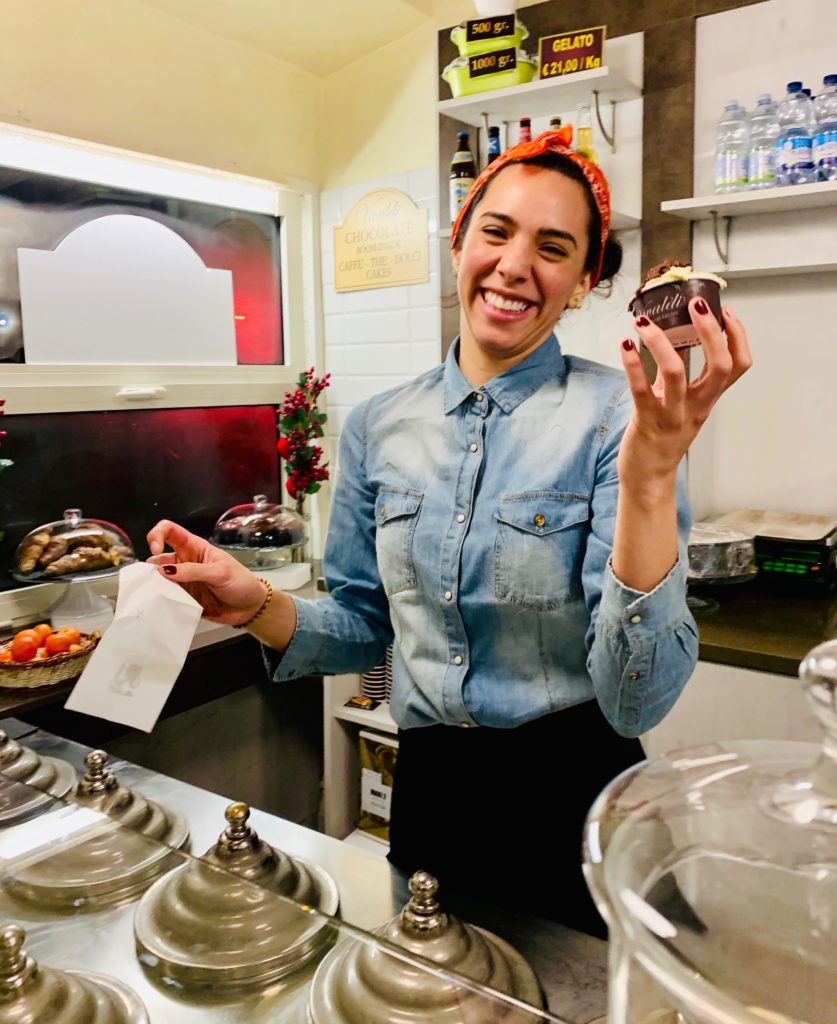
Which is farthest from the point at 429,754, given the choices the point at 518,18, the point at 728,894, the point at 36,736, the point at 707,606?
the point at 518,18

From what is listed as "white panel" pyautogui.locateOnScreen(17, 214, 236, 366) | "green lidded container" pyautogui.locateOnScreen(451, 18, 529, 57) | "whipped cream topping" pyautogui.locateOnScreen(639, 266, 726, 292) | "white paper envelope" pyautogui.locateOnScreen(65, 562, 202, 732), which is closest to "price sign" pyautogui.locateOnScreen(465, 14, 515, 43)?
"green lidded container" pyautogui.locateOnScreen(451, 18, 529, 57)

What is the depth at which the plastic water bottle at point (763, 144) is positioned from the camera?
7.00 ft

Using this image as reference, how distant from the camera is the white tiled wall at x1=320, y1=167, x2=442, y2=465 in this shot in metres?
2.90

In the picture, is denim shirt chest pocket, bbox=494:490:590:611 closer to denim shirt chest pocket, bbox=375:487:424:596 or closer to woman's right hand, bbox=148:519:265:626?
denim shirt chest pocket, bbox=375:487:424:596

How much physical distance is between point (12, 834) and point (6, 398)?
5.61 ft

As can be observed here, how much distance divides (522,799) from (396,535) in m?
0.42

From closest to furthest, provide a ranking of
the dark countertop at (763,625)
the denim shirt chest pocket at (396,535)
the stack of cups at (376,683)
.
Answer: the denim shirt chest pocket at (396,535) < the dark countertop at (763,625) < the stack of cups at (376,683)

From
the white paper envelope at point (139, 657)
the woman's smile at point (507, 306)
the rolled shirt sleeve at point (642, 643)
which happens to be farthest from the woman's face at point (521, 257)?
the white paper envelope at point (139, 657)

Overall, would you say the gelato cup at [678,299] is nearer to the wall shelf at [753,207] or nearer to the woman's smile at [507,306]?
the woman's smile at [507,306]

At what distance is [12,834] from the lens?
3.18 feet

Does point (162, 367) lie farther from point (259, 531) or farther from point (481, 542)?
point (481, 542)

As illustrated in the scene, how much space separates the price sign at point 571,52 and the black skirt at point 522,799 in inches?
73.4

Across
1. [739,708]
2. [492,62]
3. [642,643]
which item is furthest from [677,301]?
[492,62]

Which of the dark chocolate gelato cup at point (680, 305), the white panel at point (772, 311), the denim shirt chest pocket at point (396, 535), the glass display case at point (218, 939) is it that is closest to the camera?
the glass display case at point (218, 939)
